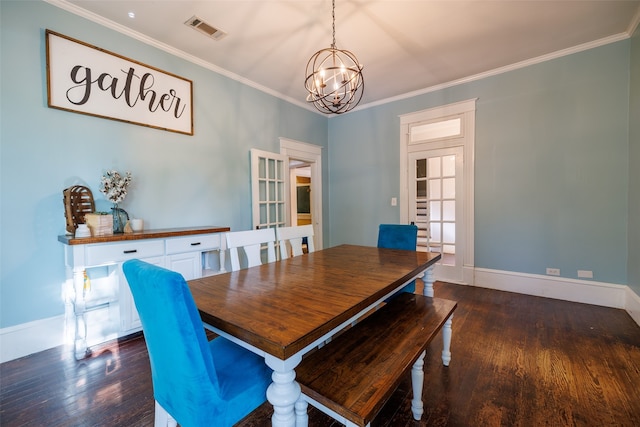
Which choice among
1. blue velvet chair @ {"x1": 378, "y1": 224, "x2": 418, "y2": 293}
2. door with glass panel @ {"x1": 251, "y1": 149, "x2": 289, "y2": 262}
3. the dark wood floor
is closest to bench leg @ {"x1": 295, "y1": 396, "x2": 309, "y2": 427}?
the dark wood floor

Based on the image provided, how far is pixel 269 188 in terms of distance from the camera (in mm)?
4094

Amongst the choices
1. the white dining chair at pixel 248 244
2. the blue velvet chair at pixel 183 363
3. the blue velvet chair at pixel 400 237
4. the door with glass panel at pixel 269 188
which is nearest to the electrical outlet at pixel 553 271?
the blue velvet chair at pixel 400 237

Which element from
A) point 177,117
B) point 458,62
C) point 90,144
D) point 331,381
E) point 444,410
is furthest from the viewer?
point 458,62

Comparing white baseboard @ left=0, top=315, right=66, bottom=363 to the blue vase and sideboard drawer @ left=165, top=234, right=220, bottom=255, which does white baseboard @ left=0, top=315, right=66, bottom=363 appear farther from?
sideboard drawer @ left=165, top=234, right=220, bottom=255

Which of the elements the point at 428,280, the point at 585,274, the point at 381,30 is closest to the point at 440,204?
the point at 585,274

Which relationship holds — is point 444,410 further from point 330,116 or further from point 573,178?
point 330,116

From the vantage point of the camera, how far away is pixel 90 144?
2.45 metres

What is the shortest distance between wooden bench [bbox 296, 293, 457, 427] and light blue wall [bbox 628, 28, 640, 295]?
93.8 inches

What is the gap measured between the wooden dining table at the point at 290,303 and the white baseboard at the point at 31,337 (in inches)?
68.5

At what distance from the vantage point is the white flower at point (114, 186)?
2414 mm

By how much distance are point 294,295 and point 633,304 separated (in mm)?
3532

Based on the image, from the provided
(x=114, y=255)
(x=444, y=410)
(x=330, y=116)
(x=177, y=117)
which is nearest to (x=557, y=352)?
(x=444, y=410)

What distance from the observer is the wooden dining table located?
3.18ft

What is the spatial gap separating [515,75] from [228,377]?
4.47 metres
